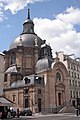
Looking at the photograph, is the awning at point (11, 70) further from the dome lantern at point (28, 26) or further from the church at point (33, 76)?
the dome lantern at point (28, 26)

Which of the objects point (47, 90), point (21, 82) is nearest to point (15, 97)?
point (21, 82)

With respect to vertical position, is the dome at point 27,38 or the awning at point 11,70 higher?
the dome at point 27,38

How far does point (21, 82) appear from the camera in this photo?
67875 mm

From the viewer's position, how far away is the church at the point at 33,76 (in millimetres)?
63062

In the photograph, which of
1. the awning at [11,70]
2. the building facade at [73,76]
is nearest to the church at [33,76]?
the awning at [11,70]

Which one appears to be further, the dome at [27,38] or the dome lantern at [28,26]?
the dome lantern at [28,26]

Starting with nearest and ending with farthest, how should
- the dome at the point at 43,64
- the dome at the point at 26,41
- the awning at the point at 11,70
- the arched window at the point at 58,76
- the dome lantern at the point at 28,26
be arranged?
the dome at the point at 43,64, the arched window at the point at 58,76, the awning at the point at 11,70, the dome at the point at 26,41, the dome lantern at the point at 28,26

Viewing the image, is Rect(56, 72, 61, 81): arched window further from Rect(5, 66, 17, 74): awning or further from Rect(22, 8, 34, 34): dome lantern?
Rect(22, 8, 34, 34): dome lantern

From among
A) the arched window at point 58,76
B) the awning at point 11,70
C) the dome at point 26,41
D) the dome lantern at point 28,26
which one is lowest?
the arched window at point 58,76

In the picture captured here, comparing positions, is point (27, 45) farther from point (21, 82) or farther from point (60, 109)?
point (60, 109)

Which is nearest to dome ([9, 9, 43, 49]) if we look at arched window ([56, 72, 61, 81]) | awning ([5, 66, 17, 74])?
awning ([5, 66, 17, 74])

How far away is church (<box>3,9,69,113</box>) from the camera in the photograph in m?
63.1

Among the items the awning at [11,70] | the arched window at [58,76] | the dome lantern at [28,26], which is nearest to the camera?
the arched window at [58,76]

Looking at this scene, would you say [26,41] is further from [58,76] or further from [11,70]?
[58,76]
